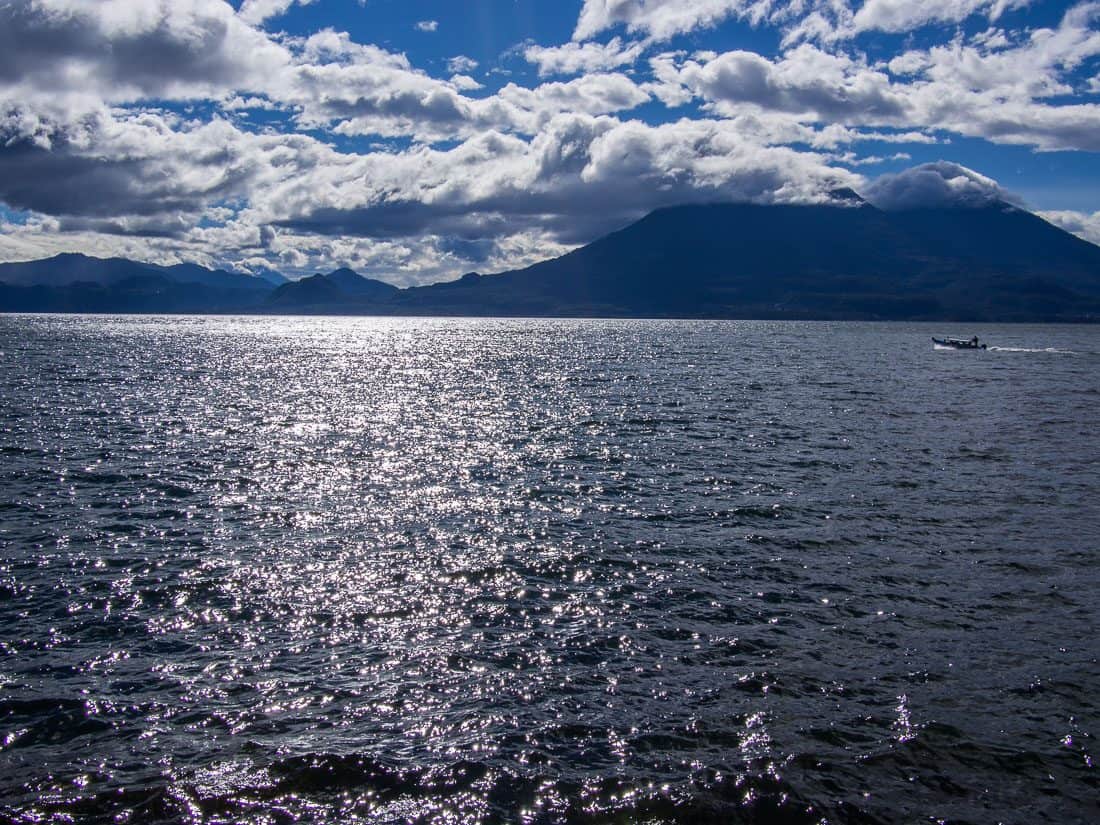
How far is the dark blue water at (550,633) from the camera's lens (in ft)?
49.6

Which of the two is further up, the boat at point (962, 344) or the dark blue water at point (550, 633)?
the boat at point (962, 344)

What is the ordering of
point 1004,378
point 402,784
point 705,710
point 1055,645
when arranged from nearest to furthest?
point 402,784
point 705,710
point 1055,645
point 1004,378

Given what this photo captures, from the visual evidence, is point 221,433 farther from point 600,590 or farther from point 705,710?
point 705,710

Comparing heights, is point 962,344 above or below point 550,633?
above

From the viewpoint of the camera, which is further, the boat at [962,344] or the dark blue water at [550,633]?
the boat at [962,344]

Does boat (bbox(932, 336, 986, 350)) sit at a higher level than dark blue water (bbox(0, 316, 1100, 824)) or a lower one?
higher

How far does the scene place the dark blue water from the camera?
15.1 metres

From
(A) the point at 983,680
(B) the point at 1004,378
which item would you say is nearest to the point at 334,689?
(A) the point at 983,680

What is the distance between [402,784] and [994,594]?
2143 cm

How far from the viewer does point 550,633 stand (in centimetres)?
2216

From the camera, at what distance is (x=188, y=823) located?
1392 centimetres

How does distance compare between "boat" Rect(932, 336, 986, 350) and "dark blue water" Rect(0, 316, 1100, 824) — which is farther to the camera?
"boat" Rect(932, 336, 986, 350)

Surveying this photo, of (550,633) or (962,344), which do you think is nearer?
(550,633)

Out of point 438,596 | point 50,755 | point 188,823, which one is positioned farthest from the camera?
point 438,596
